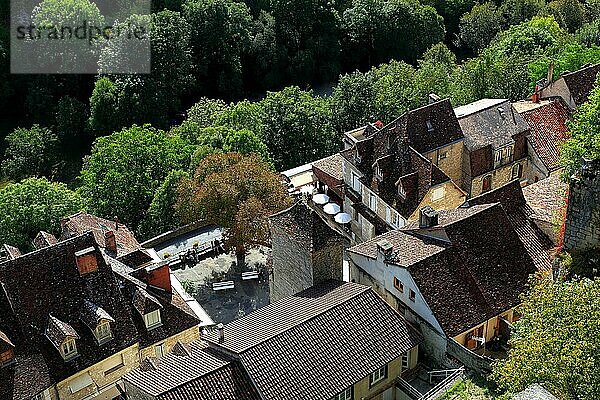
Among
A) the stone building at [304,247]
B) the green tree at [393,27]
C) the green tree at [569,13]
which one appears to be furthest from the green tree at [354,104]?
the stone building at [304,247]

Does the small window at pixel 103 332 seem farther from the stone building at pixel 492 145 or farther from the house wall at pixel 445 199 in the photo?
the stone building at pixel 492 145

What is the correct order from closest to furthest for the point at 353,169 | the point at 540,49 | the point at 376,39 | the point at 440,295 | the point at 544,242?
1. the point at 440,295
2. the point at 544,242
3. the point at 353,169
4. the point at 540,49
5. the point at 376,39

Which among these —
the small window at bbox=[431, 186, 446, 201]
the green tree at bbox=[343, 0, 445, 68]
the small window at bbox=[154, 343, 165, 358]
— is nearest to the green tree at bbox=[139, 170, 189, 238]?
the small window at bbox=[154, 343, 165, 358]

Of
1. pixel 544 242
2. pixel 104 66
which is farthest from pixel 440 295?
pixel 104 66

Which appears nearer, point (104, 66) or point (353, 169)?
point (353, 169)

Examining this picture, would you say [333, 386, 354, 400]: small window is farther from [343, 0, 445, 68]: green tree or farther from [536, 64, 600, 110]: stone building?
[343, 0, 445, 68]: green tree

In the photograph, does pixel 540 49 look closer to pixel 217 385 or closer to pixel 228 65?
pixel 228 65
